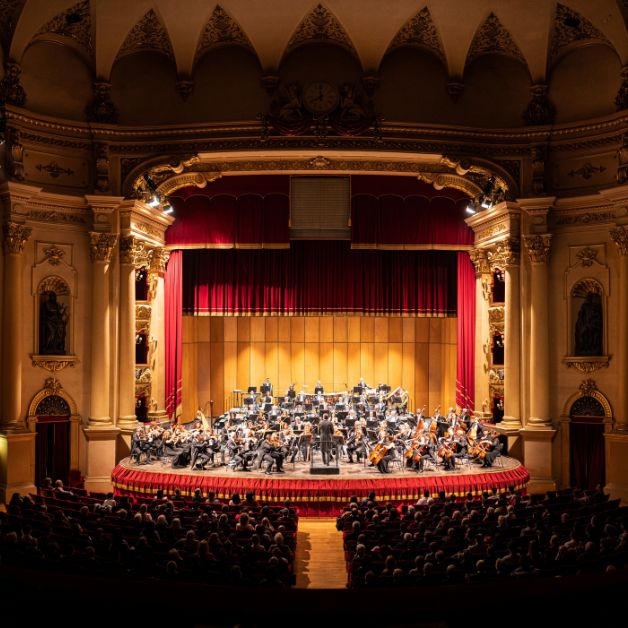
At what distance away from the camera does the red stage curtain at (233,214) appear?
18094 mm

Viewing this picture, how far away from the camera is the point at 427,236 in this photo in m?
18.4

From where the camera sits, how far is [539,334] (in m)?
15.2

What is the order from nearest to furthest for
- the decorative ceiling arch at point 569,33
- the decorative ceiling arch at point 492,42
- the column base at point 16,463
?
the column base at point 16,463, the decorative ceiling arch at point 569,33, the decorative ceiling arch at point 492,42

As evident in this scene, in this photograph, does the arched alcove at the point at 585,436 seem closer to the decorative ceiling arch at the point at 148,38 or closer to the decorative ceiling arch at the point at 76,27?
the decorative ceiling arch at the point at 148,38

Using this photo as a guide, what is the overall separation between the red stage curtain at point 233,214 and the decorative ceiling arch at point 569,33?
7289 millimetres

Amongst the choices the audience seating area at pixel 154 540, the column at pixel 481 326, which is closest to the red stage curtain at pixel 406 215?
the column at pixel 481 326

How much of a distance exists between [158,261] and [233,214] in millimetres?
2408

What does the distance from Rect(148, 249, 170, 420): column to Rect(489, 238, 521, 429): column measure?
8.85 metres

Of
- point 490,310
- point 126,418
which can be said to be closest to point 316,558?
point 126,418

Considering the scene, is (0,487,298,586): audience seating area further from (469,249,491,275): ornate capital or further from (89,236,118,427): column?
(469,249,491,275): ornate capital

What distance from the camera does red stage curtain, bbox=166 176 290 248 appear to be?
18.1 m

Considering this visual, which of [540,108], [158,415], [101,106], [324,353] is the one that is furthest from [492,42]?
[158,415]

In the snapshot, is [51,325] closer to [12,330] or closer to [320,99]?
[12,330]

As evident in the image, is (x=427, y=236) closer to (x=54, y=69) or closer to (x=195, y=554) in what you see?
(x=54, y=69)
